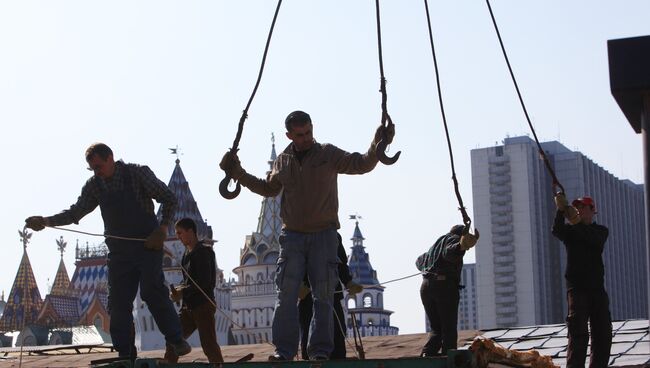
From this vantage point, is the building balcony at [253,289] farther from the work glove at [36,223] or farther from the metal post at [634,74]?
the metal post at [634,74]

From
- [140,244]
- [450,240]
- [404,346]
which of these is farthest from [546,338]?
[140,244]

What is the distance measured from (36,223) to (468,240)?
8.61ft

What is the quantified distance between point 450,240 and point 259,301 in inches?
4644

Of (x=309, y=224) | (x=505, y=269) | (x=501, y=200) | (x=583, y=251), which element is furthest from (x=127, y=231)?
(x=505, y=269)

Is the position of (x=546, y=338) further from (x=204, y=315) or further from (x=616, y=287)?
(x=616, y=287)

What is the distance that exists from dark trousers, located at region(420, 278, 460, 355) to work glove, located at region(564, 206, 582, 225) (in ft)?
4.21

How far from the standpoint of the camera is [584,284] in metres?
8.42

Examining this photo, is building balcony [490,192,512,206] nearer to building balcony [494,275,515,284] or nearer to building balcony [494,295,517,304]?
building balcony [494,275,515,284]

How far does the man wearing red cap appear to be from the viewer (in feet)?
27.4

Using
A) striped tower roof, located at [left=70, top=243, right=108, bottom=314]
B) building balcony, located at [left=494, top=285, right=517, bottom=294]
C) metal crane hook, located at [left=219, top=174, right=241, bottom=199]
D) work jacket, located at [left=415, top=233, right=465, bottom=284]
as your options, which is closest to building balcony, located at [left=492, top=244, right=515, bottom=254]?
building balcony, located at [left=494, top=285, right=517, bottom=294]

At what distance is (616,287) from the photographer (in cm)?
15462

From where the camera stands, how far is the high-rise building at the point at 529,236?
155750mm

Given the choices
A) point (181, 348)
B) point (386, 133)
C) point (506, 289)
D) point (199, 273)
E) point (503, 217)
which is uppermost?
point (503, 217)

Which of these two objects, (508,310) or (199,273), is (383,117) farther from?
(508,310)
